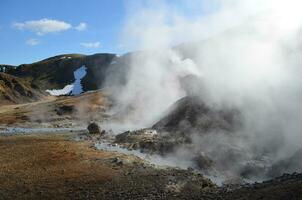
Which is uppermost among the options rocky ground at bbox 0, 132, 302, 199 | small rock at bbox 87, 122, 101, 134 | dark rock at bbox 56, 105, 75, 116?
dark rock at bbox 56, 105, 75, 116

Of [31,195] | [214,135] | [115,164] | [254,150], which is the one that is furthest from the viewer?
[214,135]

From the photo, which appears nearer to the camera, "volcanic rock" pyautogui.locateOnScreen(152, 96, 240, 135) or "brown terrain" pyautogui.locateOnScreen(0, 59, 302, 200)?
"brown terrain" pyautogui.locateOnScreen(0, 59, 302, 200)

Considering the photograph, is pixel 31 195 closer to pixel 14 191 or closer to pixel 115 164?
pixel 14 191

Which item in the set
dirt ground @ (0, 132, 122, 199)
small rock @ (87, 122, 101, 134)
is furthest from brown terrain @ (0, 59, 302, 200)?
small rock @ (87, 122, 101, 134)

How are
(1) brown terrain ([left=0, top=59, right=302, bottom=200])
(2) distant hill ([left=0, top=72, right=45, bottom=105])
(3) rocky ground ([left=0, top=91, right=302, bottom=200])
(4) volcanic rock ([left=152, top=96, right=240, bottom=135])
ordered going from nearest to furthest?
(3) rocky ground ([left=0, top=91, right=302, bottom=200]), (1) brown terrain ([left=0, top=59, right=302, bottom=200]), (4) volcanic rock ([left=152, top=96, right=240, bottom=135]), (2) distant hill ([left=0, top=72, right=45, bottom=105])

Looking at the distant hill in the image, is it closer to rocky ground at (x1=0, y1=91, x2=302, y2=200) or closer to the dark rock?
the dark rock

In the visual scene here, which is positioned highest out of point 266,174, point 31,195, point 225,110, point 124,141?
point 225,110

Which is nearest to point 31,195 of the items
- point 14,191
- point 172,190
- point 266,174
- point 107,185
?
point 14,191

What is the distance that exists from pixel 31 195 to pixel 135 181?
391 inches

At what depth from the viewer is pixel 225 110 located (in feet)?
227

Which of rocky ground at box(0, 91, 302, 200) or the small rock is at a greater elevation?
the small rock

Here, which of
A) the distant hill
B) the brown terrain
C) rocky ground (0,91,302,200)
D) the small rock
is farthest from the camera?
the distant hill

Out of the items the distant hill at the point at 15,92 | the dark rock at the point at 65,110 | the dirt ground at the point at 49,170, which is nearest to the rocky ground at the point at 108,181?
the dirt ground at the point at 49,170

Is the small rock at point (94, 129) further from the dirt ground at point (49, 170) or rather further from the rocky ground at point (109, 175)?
the dirt ground at point (49, 170)
